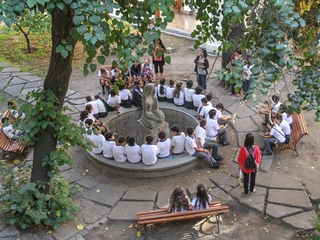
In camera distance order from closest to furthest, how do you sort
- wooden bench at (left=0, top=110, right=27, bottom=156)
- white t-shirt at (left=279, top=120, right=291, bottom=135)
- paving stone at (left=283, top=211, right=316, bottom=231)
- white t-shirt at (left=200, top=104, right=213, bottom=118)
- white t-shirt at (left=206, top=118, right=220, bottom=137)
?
paving stone at (left=283, top=211, right=316, bottom=231)
white t-shirt at (left=279, top=120, right=291, bottom=135)
white t-shirt at (left=206, top=118, right=220, bottom=137)
wooden bench at (left=0, top=110, right=27, bottom=156)
white t-shirt at (left=200, top=104, right=213, bottom=118)

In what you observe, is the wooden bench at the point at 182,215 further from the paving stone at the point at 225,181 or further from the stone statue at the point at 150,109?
the stone statue at the point at 150,109

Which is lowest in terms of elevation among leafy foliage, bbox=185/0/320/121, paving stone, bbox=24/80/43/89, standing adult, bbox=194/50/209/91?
paving stone, bbox=24/80/43/89

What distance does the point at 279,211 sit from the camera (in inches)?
302

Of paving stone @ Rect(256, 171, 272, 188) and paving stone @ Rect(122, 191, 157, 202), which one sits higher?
paving stone @ Rect(256, 171, 272, 188)

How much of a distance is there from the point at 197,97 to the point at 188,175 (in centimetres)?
257

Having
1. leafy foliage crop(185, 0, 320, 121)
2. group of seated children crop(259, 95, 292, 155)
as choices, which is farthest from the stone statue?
leafy foliage crop(185, 0, 320, 121)

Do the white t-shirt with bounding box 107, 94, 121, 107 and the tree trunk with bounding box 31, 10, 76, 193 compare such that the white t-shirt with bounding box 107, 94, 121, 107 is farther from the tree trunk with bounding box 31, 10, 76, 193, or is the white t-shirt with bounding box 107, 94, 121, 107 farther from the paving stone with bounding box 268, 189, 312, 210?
the paving stone with bounding box 268, 189, 312, 210

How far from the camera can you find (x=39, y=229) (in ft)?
23.6

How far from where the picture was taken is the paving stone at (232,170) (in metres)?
8.79

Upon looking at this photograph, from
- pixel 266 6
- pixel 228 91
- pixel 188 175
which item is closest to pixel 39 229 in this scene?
pixel 188 175

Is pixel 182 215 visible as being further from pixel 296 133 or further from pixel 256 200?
pixel 296 133

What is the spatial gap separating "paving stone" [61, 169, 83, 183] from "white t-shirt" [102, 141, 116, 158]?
0.69 metres

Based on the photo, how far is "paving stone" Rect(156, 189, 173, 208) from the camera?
315 inches

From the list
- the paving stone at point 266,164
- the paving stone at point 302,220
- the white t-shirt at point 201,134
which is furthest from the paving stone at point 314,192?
the white t-shirt at point 201,134
